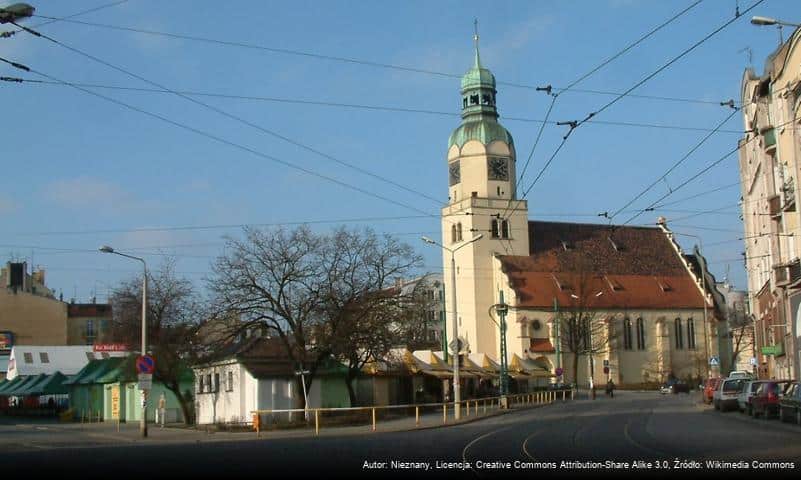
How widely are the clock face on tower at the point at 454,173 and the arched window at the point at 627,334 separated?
22587 mm

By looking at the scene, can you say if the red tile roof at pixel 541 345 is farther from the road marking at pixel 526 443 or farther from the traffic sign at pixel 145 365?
the road marking at pixel 526 443

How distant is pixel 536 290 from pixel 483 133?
1671 cm

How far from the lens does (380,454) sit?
815 inches

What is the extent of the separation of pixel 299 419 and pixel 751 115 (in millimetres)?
28379

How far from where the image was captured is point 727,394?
42.5 meters

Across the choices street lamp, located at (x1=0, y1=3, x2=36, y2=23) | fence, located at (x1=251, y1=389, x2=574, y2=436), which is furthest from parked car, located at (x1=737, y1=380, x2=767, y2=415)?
street lamp, located at (x1=0, y1=3, x2=36, y2=23)

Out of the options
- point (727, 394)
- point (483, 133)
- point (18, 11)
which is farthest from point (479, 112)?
point (18, 11)

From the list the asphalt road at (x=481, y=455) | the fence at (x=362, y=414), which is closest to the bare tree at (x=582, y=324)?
the fence at (x=362, y=414)

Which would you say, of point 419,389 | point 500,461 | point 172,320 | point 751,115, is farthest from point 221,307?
point 751,115

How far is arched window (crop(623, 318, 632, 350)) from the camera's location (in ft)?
333

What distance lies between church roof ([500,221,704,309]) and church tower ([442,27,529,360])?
253cm

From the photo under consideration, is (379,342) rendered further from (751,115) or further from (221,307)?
(751,115)

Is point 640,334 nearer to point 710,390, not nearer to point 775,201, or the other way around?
point 710,390

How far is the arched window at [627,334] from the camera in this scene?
101625 millimetres
